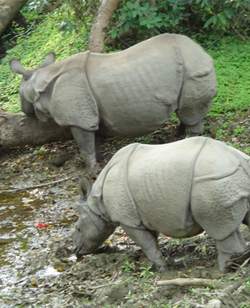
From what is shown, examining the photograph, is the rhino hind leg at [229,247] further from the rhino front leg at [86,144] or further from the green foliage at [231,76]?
the green foliage at [231,76]

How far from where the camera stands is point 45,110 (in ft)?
30.5

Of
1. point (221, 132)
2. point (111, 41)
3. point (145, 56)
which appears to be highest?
point (145, 56)

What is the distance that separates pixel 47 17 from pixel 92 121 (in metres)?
6.83

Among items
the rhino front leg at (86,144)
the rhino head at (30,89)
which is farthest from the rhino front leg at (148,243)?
the rhino head at (30,89)

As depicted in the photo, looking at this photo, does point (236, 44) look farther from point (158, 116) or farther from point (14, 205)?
point (14, 205)

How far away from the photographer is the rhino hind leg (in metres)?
5.79

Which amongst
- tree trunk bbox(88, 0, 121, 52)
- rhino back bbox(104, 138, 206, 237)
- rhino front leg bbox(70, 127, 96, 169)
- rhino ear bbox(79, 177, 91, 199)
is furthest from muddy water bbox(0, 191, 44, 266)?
tree trunk bbox(88, 0, 121, 52)

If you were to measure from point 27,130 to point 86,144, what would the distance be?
1275mm

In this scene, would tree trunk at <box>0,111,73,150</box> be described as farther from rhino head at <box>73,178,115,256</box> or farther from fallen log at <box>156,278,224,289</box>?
fallen log at <box>156,278,224,289</box>

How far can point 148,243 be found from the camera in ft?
20.6

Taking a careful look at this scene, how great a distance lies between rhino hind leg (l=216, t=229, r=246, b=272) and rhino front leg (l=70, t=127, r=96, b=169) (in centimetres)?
379

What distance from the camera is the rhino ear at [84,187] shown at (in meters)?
6.62

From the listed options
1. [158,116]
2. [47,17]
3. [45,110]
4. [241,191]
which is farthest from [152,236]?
[47,17]

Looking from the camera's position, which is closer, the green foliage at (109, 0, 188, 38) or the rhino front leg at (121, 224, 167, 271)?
the rhino front leg at (121, 224, 167, 271)
